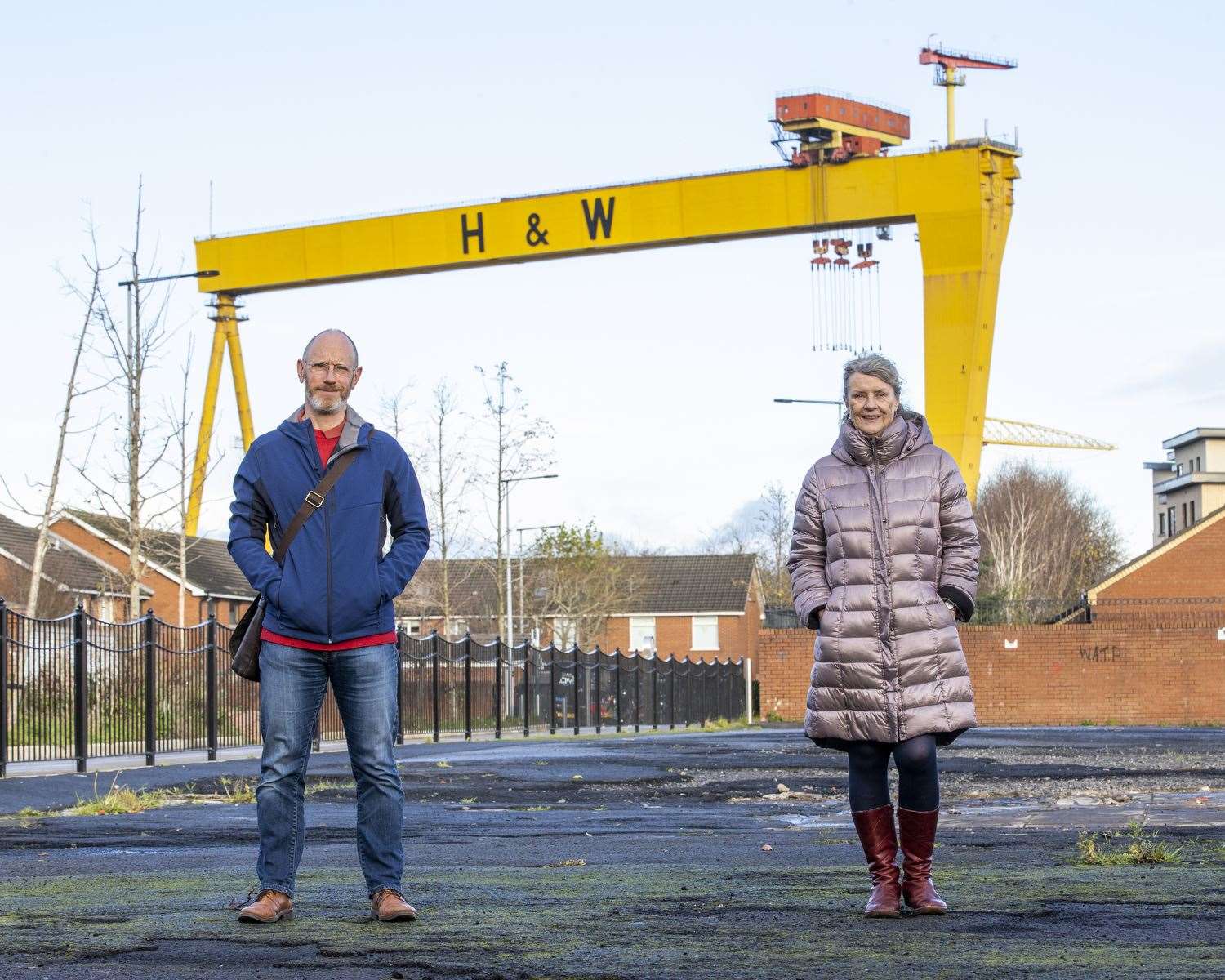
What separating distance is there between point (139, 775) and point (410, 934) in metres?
9.94

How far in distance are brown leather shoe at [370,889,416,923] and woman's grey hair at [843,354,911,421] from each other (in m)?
2.07

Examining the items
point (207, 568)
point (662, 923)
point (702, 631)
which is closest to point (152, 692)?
point (662, 923)

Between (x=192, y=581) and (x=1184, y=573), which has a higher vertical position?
(x=192, y=581)

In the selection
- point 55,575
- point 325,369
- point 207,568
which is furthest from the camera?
point 207,568

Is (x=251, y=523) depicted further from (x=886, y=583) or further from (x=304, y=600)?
(x=886, y=583)

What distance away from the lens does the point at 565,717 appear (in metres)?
32.9

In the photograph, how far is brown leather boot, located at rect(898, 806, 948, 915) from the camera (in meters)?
5.36

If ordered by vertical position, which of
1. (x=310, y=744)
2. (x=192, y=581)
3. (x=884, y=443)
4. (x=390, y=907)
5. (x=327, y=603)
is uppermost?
(x=192, y=581)

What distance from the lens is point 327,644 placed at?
526 cm

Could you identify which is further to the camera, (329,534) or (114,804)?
(114,804)

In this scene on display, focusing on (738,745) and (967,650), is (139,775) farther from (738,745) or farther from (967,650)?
(967,650)

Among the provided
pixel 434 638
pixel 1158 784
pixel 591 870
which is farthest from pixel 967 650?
pixel 591 870

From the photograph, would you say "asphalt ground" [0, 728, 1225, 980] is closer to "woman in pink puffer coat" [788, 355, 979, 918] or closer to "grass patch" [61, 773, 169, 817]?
"grass patch" [61, 773, 169, 817]

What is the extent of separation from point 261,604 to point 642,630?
65.0 meters
